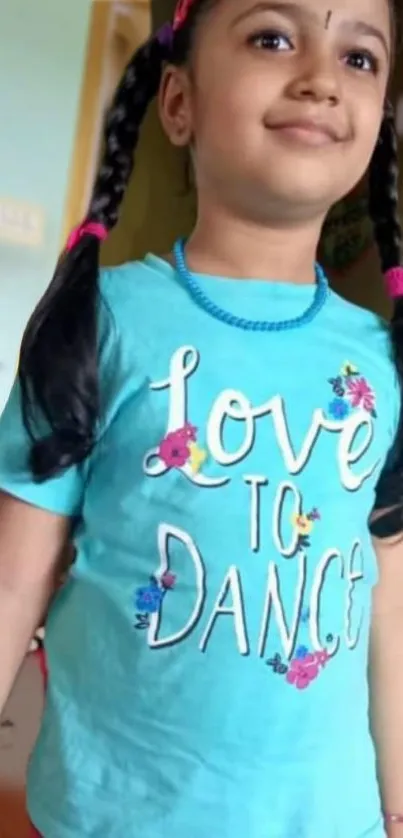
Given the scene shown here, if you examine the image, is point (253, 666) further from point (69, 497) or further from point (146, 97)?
point (146, 97)

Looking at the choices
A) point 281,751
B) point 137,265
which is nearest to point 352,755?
point 281,751

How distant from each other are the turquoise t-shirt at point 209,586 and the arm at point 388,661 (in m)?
0.06

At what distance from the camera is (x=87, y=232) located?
0.77 m

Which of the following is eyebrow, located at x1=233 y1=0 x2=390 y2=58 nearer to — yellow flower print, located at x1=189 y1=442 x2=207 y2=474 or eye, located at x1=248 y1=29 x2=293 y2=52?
eye, located at x1=248 y1=29 x2=293 y2=52

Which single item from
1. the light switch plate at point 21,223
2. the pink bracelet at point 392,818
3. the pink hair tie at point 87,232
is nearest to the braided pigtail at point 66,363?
the pink hair tie at point 87,232

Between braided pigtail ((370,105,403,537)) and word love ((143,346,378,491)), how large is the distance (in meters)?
0.07

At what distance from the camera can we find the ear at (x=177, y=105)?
764 mm

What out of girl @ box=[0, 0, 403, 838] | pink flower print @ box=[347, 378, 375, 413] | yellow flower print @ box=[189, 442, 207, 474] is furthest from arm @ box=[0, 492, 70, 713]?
pink flower print @ box=[347, 378, 375, 413]

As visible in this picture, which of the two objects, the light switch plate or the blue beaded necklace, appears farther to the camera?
the light switch plate

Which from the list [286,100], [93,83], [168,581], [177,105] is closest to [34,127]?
[93,83]

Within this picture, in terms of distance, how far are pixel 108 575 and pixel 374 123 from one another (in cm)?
34

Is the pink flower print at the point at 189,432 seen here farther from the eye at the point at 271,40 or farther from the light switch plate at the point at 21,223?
the light switch plate at the point at 21,223

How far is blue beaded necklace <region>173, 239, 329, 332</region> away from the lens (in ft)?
2.33

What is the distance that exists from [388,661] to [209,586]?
0.20 metres
